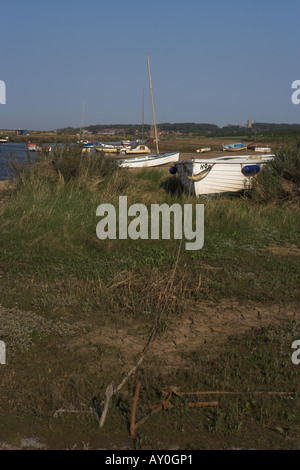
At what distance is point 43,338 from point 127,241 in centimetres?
437

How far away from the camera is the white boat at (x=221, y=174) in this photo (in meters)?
14.4

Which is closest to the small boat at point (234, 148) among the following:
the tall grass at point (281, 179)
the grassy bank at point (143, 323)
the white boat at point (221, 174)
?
the white boat at point (221, 174)

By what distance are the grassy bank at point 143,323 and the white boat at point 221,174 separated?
2832 millimetres

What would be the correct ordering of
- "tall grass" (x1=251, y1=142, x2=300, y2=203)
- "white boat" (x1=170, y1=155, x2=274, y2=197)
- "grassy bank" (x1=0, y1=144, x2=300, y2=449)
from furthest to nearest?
"white boat" (x1=170, y1=155, x2=274, y2=197) → "tall grass" (x1=251, y1=142, x2=300, y2=203) → "grassy bank" (x1=0, y1=144, x2=300, y2=449)

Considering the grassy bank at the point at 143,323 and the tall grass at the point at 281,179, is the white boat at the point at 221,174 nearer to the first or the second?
the tall grass at the point at 281,179

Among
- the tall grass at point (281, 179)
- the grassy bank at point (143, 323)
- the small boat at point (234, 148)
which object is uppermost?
the small boat at point (234, 148)

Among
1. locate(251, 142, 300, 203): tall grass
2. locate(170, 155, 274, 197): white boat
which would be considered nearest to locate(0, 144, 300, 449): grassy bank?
locate(251, 142, 300, 203): tall grass

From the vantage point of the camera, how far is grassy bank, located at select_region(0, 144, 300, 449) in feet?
12.7

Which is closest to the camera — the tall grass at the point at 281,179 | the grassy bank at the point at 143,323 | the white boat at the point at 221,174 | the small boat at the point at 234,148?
the grassy bank at the point at 143,323

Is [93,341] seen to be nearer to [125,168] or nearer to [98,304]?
[98,304]

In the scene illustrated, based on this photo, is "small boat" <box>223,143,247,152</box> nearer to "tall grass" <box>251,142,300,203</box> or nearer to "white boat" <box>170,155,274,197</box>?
"white boat" <box>170,155,274,197</box>

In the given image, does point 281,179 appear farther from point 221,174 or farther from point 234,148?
point 234,148

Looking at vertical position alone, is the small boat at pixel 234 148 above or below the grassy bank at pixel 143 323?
above

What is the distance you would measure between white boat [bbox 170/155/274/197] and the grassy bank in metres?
2.83
